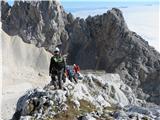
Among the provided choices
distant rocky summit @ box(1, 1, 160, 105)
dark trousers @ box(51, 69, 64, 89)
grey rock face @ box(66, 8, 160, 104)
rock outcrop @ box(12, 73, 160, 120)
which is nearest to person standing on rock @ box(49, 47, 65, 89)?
dark trousers @ box(51, 69, 64, 89)

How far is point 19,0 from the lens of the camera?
532 ft

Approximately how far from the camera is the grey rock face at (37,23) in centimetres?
16200

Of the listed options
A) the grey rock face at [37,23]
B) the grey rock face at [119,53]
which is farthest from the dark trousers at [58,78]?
the grey rock face at [37,23]

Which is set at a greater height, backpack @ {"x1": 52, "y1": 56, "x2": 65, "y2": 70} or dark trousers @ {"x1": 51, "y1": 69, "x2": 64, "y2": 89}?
backpack @ {"x1": 52, "y1": 56, "x2": 65, "y2": 70}

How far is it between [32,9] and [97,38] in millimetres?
29476

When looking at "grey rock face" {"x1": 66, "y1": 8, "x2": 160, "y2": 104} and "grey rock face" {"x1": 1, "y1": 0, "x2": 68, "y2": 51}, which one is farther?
"grey rock face" {"x1": 1, "y1": 0, "x2": 68, "y2": 51}

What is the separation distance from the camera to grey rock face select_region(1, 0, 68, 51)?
16200cm

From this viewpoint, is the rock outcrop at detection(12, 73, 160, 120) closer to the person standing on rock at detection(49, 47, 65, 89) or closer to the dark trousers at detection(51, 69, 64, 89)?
the dark trousers at detection(51, 69, 64, 89)

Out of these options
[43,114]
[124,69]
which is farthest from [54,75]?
[124,69]

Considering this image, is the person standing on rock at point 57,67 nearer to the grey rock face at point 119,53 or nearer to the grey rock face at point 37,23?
the grey rock face at point 119,53

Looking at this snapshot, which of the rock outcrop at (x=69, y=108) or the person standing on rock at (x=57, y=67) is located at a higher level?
the person standing on rock at (x=57, y=67)

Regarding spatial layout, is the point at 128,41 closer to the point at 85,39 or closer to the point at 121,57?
the point at 121,57

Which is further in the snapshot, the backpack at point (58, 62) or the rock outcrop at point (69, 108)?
the backpack at point (58, 62)

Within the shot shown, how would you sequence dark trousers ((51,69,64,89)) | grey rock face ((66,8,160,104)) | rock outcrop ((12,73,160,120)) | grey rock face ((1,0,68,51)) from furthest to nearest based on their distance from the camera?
grey rock face ((1,0,68,51))
grey rock face ((66,8,160,104))
dark trousers ((51,69,64,89))
rock outcrop ((12,73,160,120))
